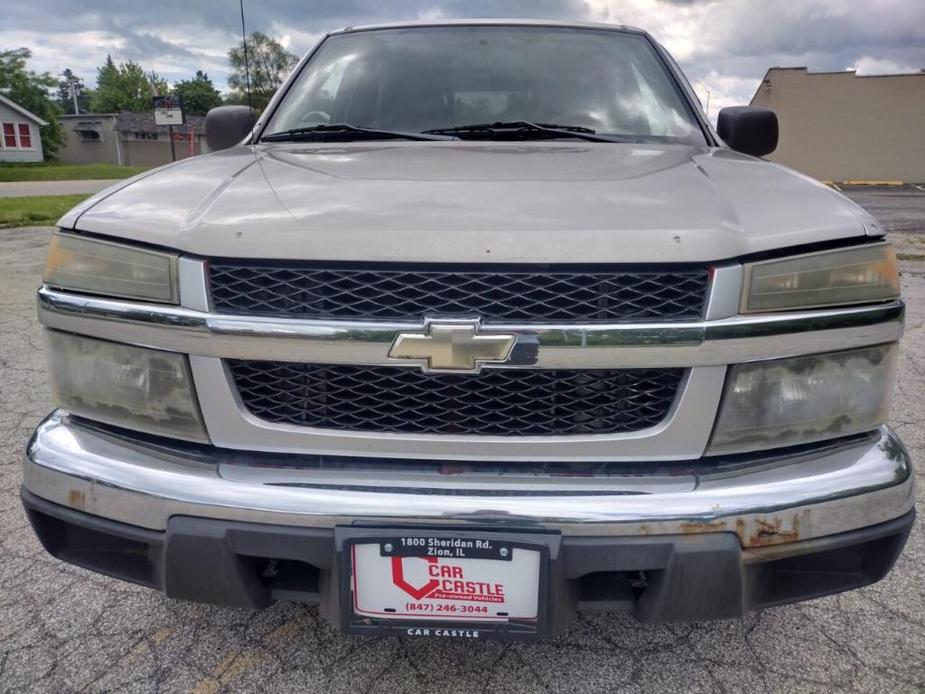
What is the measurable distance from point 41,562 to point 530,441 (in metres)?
1.84

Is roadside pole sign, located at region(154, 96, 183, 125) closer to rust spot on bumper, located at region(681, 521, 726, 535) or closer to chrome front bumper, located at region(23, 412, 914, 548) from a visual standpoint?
chrome front bumper, located at region(23, 412, 914, 548)

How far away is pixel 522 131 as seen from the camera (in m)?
2.30

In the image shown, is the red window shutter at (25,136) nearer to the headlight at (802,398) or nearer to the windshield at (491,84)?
the windshield at (491,84)

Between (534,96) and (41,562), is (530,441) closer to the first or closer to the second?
(534,96)

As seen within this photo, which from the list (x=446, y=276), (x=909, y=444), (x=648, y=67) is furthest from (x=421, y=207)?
(x=909, y=444)

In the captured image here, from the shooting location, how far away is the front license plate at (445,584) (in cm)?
137

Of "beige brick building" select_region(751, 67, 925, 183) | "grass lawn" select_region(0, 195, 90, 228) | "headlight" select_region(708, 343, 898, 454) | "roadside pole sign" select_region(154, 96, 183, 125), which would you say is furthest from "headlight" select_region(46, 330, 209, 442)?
"beige brick building" select_region(751, 67, 925, 183)

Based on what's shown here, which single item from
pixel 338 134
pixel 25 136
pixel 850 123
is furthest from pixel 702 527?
pixel 25 136

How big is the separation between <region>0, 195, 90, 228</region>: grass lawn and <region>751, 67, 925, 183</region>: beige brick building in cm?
2245

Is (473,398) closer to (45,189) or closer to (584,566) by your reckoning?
(584,566)

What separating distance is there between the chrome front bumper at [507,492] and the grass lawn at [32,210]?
36.5 feet

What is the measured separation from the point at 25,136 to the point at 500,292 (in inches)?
2314

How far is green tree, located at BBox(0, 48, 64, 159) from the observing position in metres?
52.8

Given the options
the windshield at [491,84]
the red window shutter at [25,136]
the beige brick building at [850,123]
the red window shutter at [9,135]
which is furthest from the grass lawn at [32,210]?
the red window shutter at [25,136]
